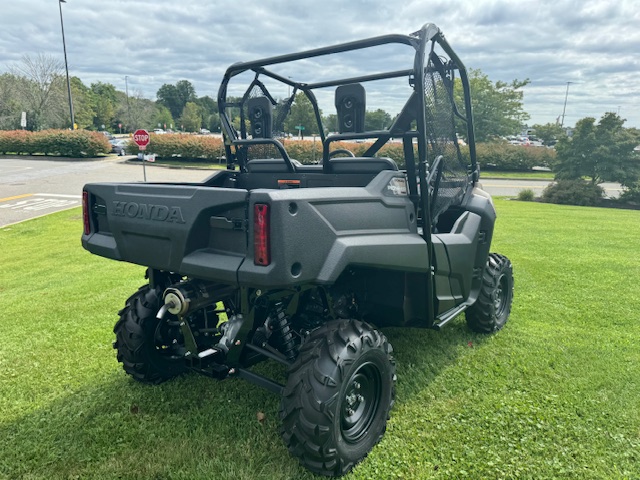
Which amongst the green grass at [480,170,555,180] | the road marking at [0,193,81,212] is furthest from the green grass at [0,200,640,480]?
the green grass at [480,170,555,180]

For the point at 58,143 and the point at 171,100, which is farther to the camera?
the point at 171,100

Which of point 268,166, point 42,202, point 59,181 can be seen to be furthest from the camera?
point 59,181

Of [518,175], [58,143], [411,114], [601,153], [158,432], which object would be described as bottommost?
[518,175]

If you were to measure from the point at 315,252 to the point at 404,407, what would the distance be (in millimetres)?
1425

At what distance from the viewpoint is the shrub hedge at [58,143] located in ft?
101

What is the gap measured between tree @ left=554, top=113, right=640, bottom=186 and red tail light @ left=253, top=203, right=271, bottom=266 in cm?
2021

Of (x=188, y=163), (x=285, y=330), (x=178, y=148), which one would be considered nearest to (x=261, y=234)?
(x=285, y=330)

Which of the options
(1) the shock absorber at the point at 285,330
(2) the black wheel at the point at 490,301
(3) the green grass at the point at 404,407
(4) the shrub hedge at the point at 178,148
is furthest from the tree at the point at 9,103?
(1) the shock absorber at the point at 285,330

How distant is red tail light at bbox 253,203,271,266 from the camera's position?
204 cm

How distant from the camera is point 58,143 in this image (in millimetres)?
30938

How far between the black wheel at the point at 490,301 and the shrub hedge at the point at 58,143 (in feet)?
105

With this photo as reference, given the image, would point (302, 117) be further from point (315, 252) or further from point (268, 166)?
point (315, 252)

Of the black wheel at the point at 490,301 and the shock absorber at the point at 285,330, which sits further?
the black wheel at the point at 490,301

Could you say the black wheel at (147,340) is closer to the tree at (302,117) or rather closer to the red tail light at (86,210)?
the red tail light at (86,210)
